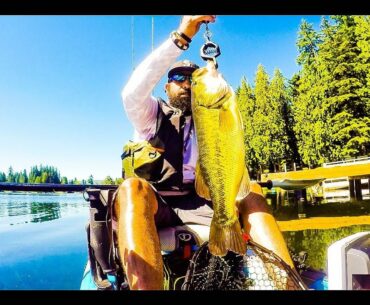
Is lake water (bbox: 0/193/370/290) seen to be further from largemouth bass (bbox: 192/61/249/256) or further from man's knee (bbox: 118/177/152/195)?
largemouth bass (bbox: 192/61/249/256)

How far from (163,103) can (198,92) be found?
0.62m

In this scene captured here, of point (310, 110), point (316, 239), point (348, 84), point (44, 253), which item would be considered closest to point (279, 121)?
point (310, 110)

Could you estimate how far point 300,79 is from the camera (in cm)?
602

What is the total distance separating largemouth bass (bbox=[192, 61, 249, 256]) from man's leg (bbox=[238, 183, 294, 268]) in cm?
38

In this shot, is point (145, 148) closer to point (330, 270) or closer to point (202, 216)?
point (202, 216)

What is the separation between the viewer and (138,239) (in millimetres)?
1348

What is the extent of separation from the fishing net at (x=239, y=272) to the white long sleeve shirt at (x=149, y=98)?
0.34 metres

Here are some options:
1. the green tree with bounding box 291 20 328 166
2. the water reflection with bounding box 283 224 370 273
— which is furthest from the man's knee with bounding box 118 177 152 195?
the green tree with bounding box 291 20 328 166

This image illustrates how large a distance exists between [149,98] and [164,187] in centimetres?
37

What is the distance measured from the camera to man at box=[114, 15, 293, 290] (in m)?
1.34

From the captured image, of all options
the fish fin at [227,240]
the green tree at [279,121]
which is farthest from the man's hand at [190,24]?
the green tree at [279,121]

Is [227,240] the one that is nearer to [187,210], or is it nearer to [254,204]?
[254,204]

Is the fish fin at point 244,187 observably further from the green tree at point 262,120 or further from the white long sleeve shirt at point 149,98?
the green tree at point 262,120
